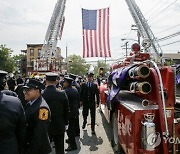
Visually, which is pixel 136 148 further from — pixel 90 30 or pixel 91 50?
pixel 90 30

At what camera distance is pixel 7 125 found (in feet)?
9.89

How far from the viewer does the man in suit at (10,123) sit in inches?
118

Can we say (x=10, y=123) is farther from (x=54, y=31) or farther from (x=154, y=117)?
(x=54, y=31)

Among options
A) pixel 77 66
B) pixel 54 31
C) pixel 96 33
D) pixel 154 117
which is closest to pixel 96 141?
pixel 154 117

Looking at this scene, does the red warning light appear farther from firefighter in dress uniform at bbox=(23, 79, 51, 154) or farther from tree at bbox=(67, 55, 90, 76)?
tree at bbox=(67, 55, 90, 76)

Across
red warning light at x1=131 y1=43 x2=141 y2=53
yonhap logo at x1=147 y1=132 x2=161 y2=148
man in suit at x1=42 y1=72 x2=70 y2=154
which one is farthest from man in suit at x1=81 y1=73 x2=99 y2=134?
yonhap logo at x1=147 y1=132 x2=161 y2=148

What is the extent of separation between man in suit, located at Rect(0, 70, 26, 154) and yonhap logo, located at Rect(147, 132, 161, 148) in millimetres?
1756

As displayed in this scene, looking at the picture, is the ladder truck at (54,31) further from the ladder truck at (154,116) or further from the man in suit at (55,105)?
the ladder truck at (154,116)

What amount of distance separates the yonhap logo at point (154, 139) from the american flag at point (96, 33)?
591 inches

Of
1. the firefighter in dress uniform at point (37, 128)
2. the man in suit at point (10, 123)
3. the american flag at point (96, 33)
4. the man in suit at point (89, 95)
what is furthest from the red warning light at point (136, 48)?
the american flag at point (96, 33)

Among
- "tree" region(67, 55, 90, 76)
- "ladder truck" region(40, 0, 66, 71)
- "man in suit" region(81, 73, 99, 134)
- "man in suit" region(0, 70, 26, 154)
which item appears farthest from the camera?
"tree" region(67, 55, 90, 76)

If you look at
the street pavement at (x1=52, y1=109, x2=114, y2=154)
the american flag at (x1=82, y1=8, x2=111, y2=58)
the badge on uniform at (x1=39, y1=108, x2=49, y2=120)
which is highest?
the american flag at (x1=82, y1=8, x2=111, y2=58)

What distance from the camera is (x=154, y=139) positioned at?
402 cm

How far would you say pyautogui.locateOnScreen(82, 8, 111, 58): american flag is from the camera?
Answer: 19.0 m
